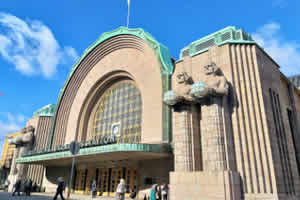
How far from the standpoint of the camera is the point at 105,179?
959 inches

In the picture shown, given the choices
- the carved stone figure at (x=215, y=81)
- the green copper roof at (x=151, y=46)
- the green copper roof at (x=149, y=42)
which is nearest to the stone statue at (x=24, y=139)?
the green copper roof at (x=151, y=46)

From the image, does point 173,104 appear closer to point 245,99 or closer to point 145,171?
point 245,99

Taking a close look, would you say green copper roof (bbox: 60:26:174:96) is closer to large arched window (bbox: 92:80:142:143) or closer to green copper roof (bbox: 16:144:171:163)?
large arched window (bbox: 92:80:142:143)

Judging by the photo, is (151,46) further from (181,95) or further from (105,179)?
(105,179)

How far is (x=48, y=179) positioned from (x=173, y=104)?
22.0 metres

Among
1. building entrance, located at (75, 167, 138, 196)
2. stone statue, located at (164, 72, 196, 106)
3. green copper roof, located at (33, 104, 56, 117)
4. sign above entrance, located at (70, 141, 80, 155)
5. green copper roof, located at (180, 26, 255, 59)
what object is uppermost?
green copper roof, located at (180, 26, 255, 59)

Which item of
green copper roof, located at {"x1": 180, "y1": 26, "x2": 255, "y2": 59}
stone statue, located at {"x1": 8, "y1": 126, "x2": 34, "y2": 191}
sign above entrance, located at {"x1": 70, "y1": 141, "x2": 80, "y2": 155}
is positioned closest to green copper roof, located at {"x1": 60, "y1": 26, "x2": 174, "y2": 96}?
green copper roof, located at {"x1": 180, "y1": 26, "x2": 255, "y2": 59}

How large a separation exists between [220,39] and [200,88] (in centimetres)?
517

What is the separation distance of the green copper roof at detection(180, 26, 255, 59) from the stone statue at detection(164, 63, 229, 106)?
236cm

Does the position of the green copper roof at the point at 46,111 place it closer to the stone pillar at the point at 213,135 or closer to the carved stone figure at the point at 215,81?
the carved stone figure at the point at 215,81

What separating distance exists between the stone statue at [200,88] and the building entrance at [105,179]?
8828 mm

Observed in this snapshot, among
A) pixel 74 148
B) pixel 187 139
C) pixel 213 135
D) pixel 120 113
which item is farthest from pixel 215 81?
pixel 120 113

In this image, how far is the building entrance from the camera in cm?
2197

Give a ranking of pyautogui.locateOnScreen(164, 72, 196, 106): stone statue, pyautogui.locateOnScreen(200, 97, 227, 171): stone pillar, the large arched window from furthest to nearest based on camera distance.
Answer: the large arched window → pyautogui.locateOnScreen(164, 72, 196, 106): stone statue → pyautogui.locateOnScreen(200, 97, 227, 171): stone pillar
